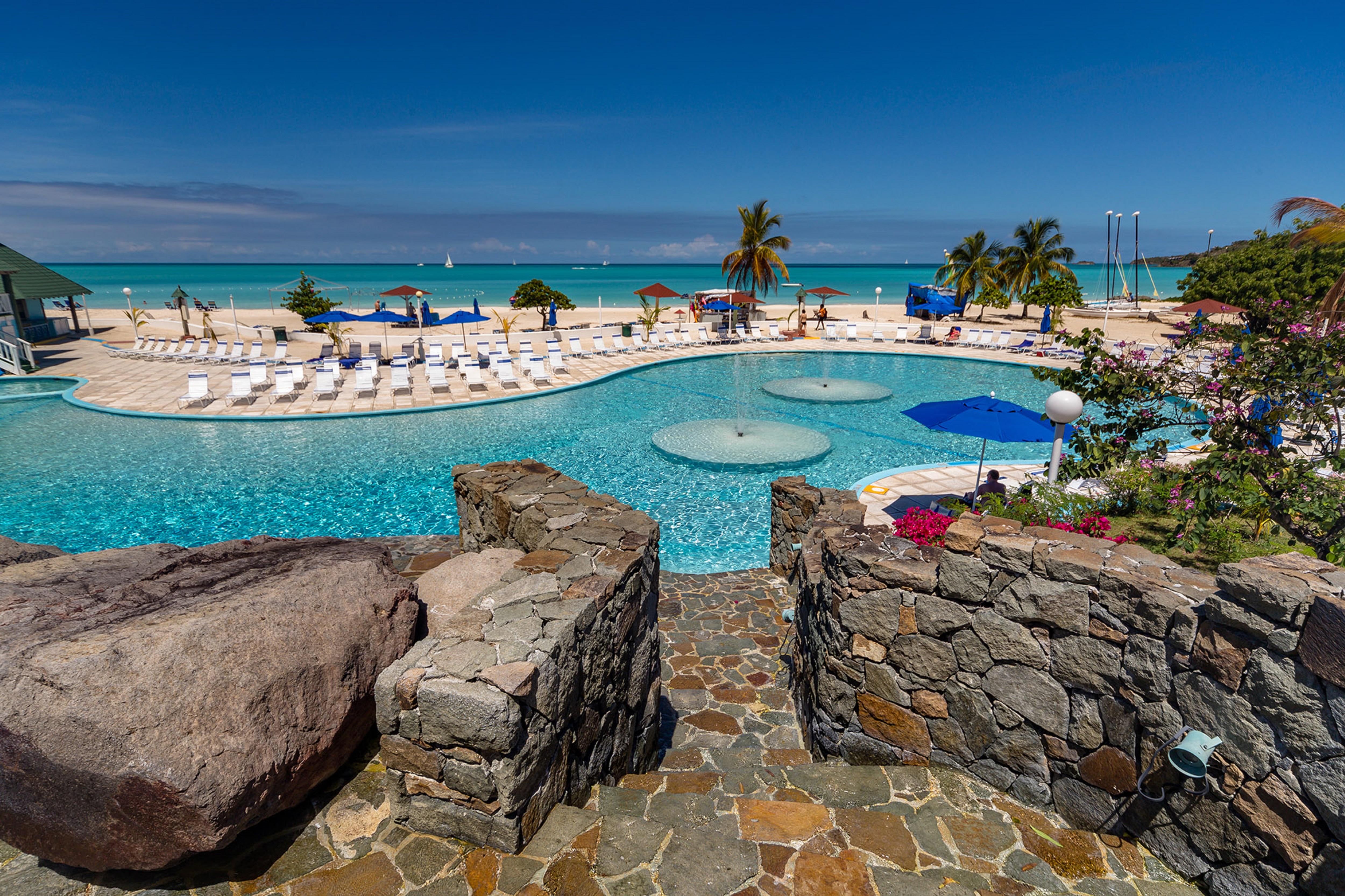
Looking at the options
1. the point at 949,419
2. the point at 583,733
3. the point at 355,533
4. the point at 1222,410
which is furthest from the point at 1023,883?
A: the point at 355,533

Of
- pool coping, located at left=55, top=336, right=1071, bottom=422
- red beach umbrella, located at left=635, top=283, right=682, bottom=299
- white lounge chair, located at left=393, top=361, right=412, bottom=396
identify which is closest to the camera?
pool coping, located at left=55, top=336, right=1071, bottom=422

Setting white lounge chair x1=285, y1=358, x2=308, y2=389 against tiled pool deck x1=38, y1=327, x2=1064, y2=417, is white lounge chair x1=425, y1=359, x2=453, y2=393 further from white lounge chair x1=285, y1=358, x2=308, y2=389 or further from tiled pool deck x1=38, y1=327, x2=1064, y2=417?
white lounge chair x1=285, y1=358, x2=308, y2=389

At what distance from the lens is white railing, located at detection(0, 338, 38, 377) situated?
2195 cm

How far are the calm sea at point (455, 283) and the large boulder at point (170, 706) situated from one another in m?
29.5

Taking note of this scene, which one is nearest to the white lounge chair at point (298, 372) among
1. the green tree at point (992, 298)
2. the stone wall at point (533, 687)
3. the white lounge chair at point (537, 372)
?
the white lounge chair at point (537, 372)

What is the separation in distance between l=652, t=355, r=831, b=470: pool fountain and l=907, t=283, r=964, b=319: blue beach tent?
72.1 feet

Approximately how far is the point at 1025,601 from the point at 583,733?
3.28 m

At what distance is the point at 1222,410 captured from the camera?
5902 millimetres

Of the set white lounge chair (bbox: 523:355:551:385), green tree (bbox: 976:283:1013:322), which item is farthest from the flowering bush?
green tree (bbox: 976:283:1013:322)

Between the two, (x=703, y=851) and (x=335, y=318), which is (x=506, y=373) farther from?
(x=703, y=851)

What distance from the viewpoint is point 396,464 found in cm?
1388

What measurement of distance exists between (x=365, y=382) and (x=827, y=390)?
1480cm

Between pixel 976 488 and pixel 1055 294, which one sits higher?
pixel 1055 294

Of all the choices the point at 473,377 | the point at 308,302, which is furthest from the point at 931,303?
the point at 308,302
